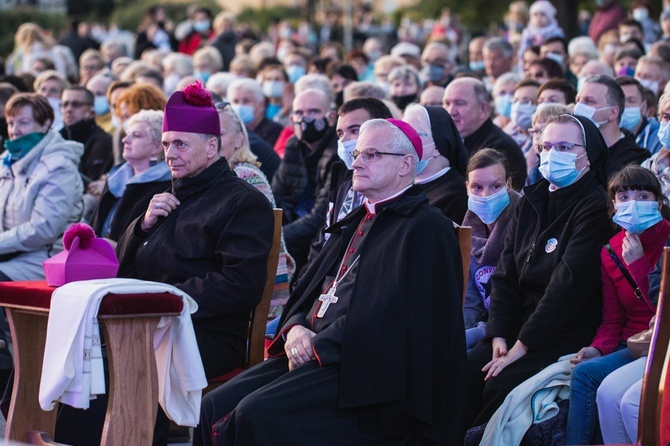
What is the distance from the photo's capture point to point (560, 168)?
5.73 metres

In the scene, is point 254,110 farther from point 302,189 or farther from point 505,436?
point 505,436

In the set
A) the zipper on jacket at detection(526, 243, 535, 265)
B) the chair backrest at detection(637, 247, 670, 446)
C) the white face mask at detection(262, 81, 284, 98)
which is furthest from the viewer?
the white face mask at detection(262, 81, 284, 98)

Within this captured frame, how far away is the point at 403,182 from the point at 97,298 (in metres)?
1.51

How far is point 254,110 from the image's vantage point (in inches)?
421

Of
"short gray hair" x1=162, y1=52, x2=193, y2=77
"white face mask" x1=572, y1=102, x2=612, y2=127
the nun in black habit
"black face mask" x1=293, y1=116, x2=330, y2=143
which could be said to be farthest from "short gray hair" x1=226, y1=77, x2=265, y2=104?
"white face mask" x1=572, y1=102, x2=612, y2=127

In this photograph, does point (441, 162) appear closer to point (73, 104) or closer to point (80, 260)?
point (80, 260)

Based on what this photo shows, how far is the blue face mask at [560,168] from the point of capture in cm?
573

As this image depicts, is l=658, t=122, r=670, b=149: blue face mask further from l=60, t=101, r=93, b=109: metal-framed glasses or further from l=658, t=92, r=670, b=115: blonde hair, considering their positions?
l=60, t=101, r=93, b=109: metal-framed glasses

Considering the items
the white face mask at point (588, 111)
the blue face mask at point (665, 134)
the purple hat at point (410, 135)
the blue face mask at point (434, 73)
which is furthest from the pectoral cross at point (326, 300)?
the blue face mask at point (434, 73)

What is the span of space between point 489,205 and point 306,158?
288 cm

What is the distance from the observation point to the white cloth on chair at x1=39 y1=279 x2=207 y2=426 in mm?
4777

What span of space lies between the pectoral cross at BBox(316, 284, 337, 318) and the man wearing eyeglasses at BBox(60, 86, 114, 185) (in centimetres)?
512

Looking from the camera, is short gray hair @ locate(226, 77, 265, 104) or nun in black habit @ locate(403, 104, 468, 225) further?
short gray hair @ locate(226, 77, 265, 104)

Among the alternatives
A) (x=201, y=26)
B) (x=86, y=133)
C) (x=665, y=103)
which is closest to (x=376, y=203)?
(x=665, y=103)
